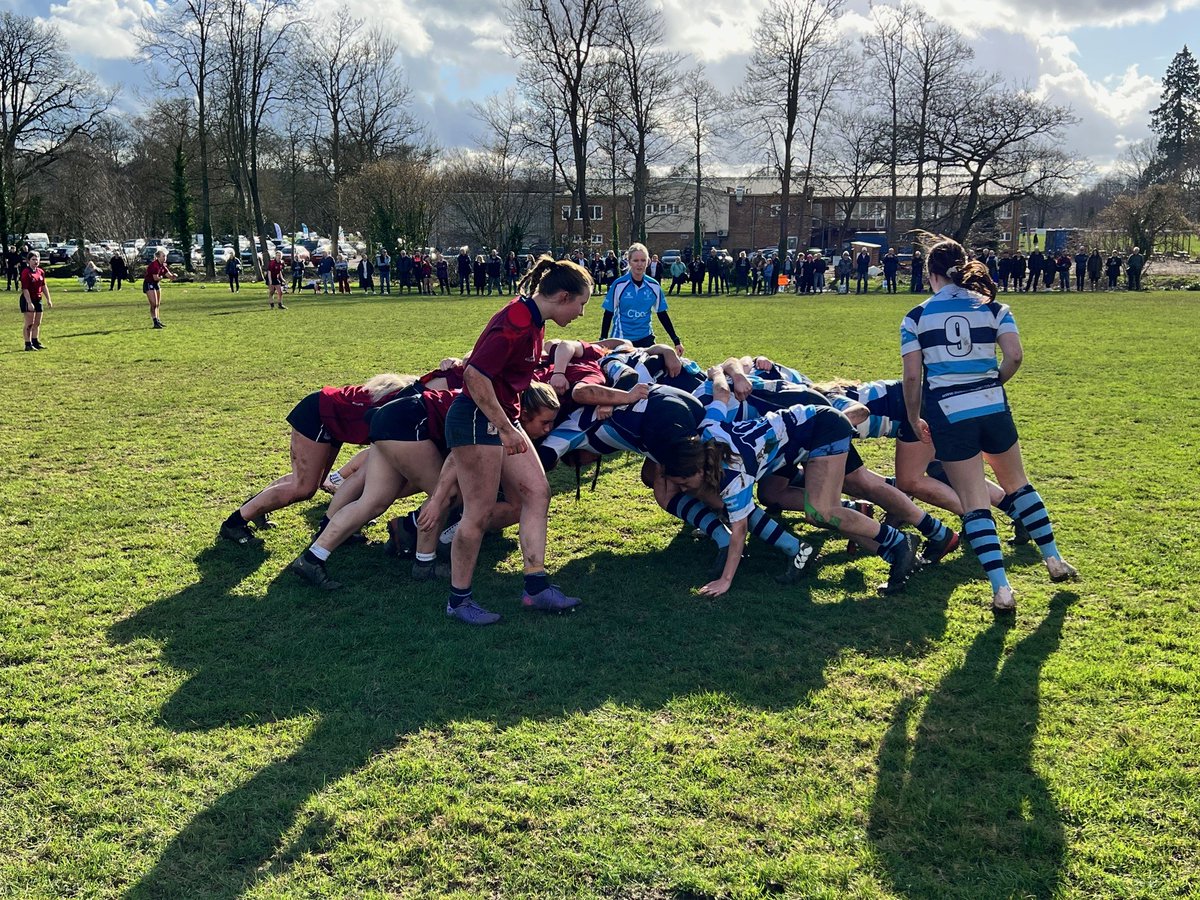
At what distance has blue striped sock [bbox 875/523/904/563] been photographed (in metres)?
5.24

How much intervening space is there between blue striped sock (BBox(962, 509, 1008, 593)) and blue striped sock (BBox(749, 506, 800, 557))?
3.33 feet

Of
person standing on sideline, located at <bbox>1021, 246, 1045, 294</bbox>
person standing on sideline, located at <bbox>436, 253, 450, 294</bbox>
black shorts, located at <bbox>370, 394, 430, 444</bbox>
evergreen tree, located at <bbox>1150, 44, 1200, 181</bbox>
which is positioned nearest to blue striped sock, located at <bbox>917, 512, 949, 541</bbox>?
black shorts, located at <bbox>370, 394, 430, 444</bbox>

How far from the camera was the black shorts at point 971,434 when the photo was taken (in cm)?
484

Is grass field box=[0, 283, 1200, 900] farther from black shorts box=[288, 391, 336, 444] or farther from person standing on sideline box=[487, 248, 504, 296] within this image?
person standing on sideline box=[487, 248, 504, 296]

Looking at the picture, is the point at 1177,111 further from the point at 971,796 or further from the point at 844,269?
the point at 971,796

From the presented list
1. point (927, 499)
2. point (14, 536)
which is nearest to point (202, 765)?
point (14, 536)

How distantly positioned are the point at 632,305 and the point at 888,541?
17.2 ft

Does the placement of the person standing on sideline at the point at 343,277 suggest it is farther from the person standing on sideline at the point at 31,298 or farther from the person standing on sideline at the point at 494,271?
the person standing on sideline at the point at 31,298

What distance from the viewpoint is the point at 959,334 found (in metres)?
4.77

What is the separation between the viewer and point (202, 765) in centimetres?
347

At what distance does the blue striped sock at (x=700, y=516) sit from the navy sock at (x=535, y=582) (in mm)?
1246

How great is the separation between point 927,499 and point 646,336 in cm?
460

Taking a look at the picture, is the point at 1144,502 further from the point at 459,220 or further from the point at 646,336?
the point at 459,220

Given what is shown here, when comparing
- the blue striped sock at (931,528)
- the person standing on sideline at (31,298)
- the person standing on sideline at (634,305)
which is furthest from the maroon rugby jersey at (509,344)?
the person standing on sideline at (31,298)
